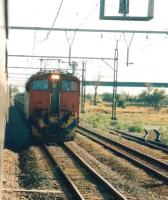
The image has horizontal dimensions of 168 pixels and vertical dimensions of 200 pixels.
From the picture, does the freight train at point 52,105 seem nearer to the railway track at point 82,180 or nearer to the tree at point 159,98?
the railway track at point 82,180

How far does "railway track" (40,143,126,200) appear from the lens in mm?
9539

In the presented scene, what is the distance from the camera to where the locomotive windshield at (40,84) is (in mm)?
19531

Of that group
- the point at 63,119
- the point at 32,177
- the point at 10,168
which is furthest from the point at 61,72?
the point at 32,177

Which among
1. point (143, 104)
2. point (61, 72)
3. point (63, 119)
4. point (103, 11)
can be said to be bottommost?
point (143, 104)

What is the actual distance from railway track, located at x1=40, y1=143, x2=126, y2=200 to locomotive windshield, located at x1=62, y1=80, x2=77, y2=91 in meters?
4.44

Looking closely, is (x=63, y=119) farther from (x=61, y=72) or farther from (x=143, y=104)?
(x=143, y=104)

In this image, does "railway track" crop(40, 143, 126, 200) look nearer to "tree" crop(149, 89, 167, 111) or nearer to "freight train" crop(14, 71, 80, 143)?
"freight train" crop(14, 71, 80, 143)

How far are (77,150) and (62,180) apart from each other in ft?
20.7

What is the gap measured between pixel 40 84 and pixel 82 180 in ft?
29.4

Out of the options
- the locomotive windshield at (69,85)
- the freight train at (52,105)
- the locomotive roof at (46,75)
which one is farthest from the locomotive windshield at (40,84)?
the locomotive windshield at (69,85)

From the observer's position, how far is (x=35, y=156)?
15.4m

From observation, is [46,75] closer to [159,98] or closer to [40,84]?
[40,84]

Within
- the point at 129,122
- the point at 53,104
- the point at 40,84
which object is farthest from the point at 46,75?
the point at 129,122

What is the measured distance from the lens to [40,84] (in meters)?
19.6
